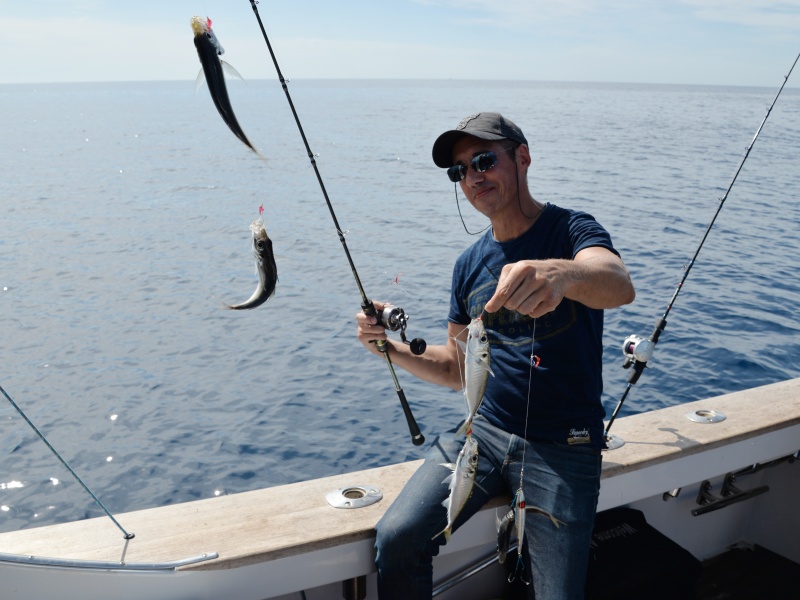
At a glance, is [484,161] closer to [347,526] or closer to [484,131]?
[484,131]

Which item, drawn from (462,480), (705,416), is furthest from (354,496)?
→ (705,416)

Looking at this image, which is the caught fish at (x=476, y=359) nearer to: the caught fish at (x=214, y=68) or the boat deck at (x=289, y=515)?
the boat deck at (x=289, y=515)

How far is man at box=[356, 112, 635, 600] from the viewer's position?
2.55 metres

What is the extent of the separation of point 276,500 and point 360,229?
46.5 feet

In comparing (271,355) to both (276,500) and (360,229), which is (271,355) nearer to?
(276,500)

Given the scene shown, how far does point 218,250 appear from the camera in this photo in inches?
585

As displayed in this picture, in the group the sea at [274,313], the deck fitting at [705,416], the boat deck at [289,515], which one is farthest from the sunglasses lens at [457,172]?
the deck fitting at [705,416]

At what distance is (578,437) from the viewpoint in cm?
270

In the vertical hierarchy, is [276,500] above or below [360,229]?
above

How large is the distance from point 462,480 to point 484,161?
126 cm

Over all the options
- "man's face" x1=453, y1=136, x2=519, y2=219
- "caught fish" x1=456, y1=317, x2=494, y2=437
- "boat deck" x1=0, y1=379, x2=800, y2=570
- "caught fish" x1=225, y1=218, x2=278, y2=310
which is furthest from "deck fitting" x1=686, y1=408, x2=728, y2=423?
"caught fish" x1=225, y1=218, x2=278, y2=310

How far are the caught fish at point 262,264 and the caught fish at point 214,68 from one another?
31 cm

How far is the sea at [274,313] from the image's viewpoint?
6859 millimetres

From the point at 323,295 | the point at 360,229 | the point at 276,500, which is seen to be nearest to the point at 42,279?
the point at 323,295
